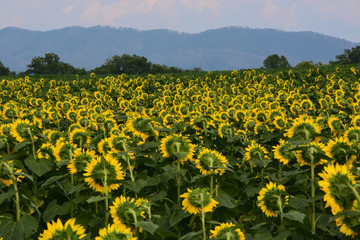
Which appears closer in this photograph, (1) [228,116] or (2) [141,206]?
(2) [141,206]

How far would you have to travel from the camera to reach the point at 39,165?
11.1 feet

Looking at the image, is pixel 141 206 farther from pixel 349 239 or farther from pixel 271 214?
pixel 349 239

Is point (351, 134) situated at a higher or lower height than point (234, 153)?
higher

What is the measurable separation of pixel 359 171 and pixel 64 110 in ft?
30.5

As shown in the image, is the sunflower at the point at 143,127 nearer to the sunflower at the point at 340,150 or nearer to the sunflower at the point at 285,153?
the sunflower at the point at 285,153

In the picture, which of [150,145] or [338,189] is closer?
[338,189]

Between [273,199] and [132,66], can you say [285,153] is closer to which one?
[273,199]

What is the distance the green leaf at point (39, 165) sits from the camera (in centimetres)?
331

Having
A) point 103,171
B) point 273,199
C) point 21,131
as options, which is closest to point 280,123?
point 273,199

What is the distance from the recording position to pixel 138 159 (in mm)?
3600

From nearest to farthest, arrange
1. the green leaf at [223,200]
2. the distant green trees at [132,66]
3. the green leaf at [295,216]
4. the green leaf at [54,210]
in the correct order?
the green leaf at [295,216]
the green leaf at [223,200]
the green leaf at [54,210]
the distant green trees at [132,66]

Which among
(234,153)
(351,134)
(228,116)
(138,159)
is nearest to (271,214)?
(138,159)

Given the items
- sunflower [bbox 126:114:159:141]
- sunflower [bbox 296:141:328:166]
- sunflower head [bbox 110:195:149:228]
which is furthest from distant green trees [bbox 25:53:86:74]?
sunflower head [bbox 110:195:149:228]

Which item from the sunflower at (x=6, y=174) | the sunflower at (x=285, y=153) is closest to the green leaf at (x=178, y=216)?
the sunflower at (x=285, y=153)
